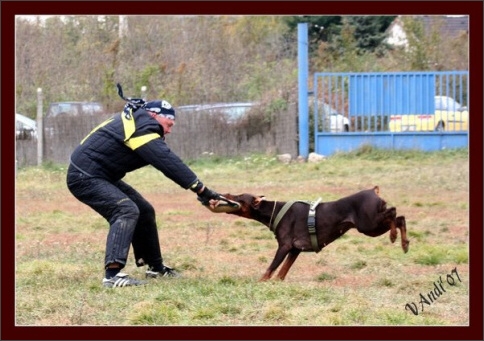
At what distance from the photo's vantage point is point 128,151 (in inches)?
350

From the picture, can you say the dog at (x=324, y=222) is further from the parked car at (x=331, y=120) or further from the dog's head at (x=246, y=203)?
the parked car at (x=331, y=120)

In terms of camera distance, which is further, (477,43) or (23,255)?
(23,255)

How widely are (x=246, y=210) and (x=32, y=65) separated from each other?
22.0 meters

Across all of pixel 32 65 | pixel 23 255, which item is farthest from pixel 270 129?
pixel 23 255

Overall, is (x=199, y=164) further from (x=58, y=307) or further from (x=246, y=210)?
(x=58, y=307)

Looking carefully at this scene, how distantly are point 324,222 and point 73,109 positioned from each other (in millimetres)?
18018

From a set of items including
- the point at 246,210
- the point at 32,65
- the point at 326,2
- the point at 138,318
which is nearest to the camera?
the point at 138,318

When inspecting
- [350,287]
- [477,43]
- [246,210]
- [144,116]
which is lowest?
[350,287]

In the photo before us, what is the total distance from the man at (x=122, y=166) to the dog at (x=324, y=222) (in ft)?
2.64

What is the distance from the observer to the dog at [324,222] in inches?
364

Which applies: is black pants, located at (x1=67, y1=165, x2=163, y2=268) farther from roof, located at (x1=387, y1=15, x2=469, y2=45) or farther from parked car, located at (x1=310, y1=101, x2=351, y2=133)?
roof, located at (x1=387, y1=15, x2=469, y2=45)

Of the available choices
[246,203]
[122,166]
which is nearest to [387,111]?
[246,203]

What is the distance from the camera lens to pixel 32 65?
99.2 ft

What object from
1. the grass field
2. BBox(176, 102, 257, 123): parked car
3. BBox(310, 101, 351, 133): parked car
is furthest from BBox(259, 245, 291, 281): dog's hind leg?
BBox(176, 102, 257, 123): parked car
